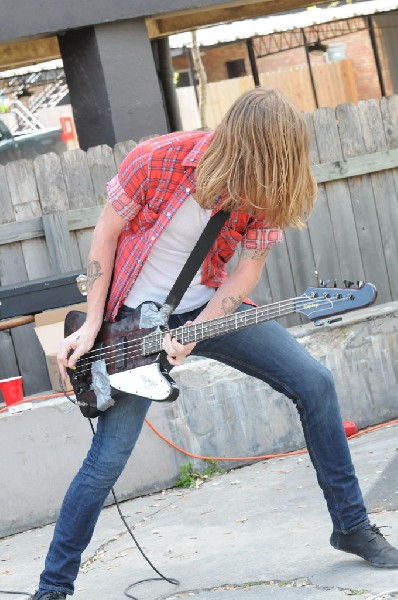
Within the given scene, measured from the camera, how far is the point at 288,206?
380cm

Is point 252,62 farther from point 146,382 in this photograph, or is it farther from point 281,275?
point 146,382

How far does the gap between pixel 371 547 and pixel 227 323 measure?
101cm

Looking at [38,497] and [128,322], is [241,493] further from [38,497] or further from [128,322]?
[128,322]

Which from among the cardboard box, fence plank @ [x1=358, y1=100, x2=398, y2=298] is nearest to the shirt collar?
the cardboard box

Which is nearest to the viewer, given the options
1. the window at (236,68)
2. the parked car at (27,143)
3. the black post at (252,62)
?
the parked car at (27,143)

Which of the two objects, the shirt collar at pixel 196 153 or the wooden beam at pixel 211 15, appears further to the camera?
the wooden beam at pixel 211 15

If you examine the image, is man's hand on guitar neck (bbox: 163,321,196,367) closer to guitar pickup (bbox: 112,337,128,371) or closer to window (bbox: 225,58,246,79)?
guitar pickup (bbox: 112,337,128,371)

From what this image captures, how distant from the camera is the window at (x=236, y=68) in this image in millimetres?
24297

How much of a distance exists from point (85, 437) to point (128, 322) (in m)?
2.14

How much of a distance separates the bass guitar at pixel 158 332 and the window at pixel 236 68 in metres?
20.8

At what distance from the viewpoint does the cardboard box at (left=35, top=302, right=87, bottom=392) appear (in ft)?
20.1

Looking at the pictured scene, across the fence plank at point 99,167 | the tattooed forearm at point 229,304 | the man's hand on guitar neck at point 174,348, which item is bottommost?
the man's hand on guitar neck at point 174,348

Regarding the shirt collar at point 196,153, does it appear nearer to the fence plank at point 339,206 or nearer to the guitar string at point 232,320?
the guitar string at point 232,320

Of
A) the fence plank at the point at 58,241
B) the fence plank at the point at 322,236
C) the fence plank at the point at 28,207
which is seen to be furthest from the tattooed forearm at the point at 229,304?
the fence plank at the point at 322,236
